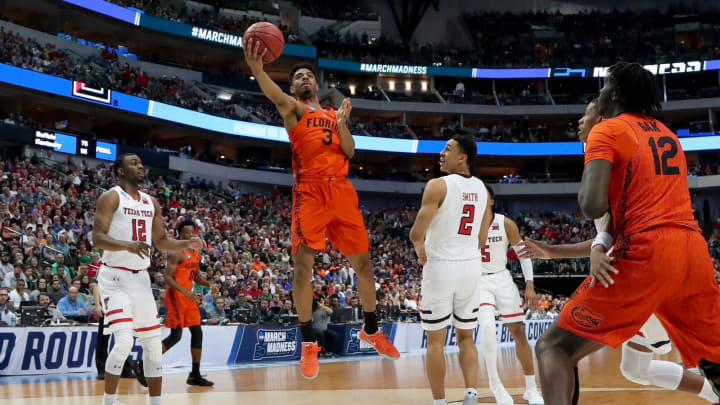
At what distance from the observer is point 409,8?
48.8m

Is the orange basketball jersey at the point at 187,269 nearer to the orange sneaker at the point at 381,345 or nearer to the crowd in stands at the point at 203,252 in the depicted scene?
the crowd in stands at the point at 203,252

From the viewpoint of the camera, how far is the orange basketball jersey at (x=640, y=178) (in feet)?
11.6

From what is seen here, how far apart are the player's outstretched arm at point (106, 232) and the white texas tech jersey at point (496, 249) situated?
3.80m

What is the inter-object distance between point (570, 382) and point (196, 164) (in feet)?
103

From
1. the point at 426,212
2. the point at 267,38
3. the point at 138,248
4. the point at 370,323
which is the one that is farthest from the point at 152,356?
the point at 267,38

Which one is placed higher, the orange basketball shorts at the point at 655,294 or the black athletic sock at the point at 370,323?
the orange basketball shorts at the point at 655,294

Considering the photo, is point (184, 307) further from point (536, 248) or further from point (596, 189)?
point (596, 189)

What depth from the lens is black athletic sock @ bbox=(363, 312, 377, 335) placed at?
6.84 meters

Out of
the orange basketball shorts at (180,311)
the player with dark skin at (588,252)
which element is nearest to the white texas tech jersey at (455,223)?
the player with dark skin at (588,252)

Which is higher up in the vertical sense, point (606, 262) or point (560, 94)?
point (560, 94)

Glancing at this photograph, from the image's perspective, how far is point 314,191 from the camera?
645 centimetres

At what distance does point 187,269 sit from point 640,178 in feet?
25.5

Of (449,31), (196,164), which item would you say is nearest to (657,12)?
(449,31)

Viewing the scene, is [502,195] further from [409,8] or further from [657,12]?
[657,12]
